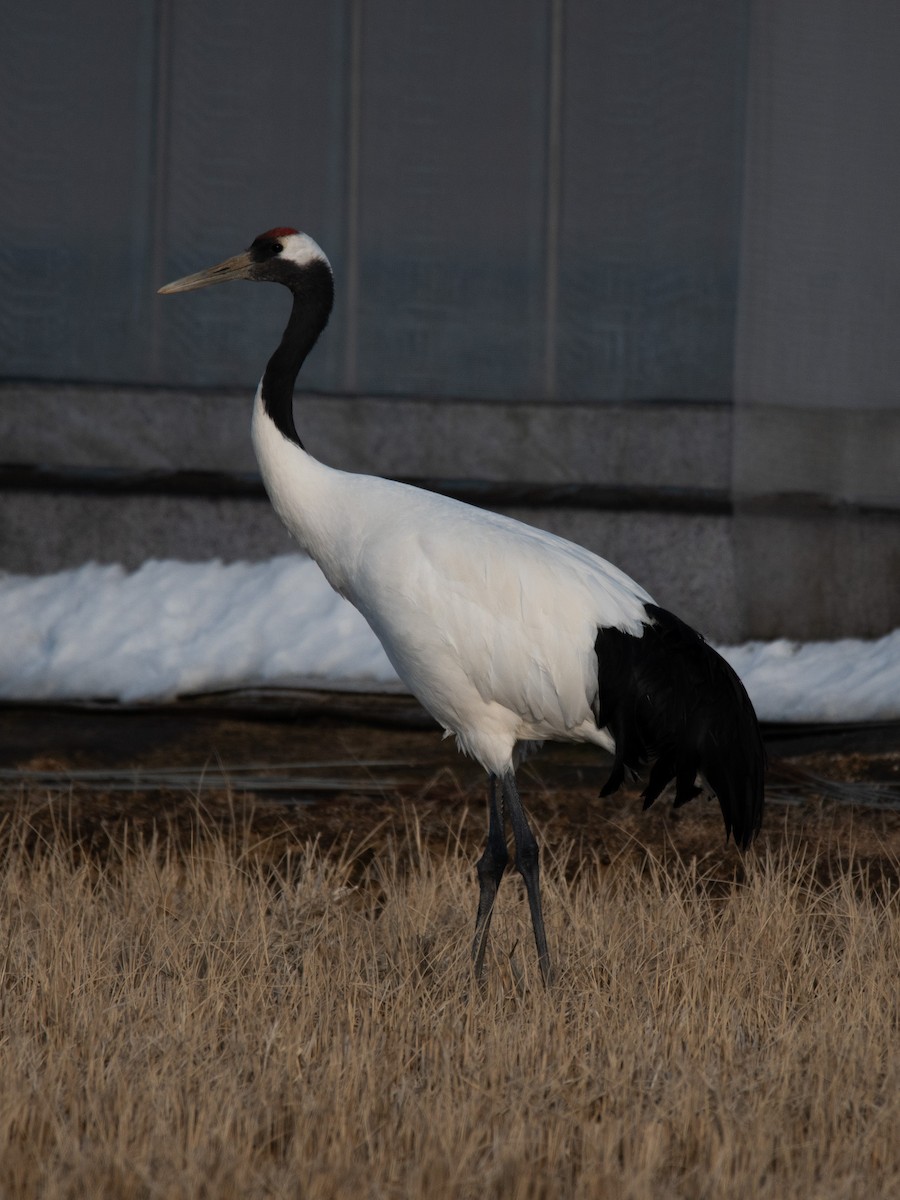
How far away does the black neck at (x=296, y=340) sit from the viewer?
443 centimetres

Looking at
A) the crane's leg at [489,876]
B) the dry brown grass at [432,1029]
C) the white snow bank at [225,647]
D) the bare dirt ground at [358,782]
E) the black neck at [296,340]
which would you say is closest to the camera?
the dry brown grass at [432,1029]

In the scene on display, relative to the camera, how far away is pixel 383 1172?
2768 mm

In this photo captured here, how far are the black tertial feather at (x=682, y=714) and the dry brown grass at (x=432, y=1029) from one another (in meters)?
0.33

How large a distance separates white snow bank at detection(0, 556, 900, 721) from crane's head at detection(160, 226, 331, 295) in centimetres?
243

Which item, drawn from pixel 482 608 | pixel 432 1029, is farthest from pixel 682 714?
pixel 432 1029

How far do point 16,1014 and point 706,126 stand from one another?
218 inches

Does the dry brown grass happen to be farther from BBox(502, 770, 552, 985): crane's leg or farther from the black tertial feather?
the black tertial feather

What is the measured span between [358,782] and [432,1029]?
7.43 ft

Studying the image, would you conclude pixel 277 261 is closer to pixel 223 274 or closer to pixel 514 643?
pixel 223 274

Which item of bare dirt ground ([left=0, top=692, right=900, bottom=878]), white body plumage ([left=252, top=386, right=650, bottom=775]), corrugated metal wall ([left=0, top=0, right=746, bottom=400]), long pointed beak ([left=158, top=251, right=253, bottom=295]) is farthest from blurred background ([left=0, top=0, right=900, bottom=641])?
white body plumage ([left=252, top=386, right=650, bottom=775])

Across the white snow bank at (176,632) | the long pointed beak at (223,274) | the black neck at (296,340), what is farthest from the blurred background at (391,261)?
the black neck at (296,340)

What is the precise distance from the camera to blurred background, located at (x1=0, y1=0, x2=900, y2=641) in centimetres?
780

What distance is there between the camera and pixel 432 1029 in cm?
353

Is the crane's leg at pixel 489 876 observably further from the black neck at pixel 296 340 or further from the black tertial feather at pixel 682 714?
the black neck at pixel 296 340
